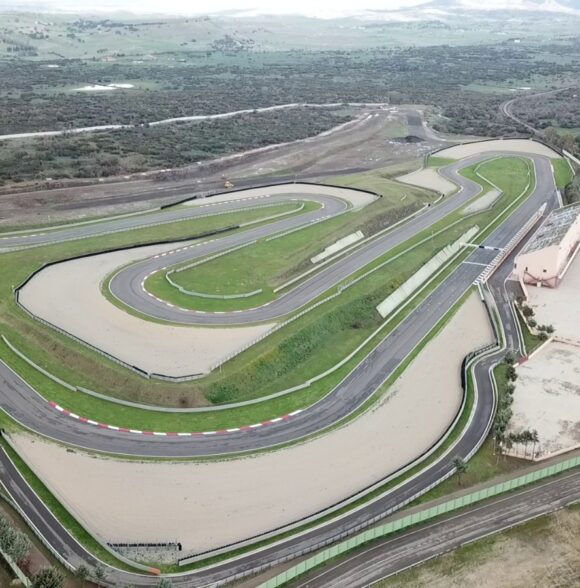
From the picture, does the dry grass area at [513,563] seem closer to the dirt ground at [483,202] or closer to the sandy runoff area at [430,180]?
the dirt ground at [483,202]

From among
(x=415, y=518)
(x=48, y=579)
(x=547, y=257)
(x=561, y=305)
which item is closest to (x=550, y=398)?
(x=415, y=518)

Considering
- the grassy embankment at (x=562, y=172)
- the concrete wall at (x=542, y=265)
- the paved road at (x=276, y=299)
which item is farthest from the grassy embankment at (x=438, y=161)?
the concrete wall at (x=542, y=265)

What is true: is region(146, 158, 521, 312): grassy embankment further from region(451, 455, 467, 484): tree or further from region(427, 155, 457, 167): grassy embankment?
region(427, 155, 457, 167): grassy embankment

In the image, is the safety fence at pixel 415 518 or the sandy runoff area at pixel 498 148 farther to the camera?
the sandy runoff area at pixel 498 148

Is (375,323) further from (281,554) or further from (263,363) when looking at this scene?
(281,554)

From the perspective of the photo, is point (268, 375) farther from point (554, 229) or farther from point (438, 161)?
point (438, 161)

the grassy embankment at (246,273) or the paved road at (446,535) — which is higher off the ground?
the grassy embankment at (246,273)
